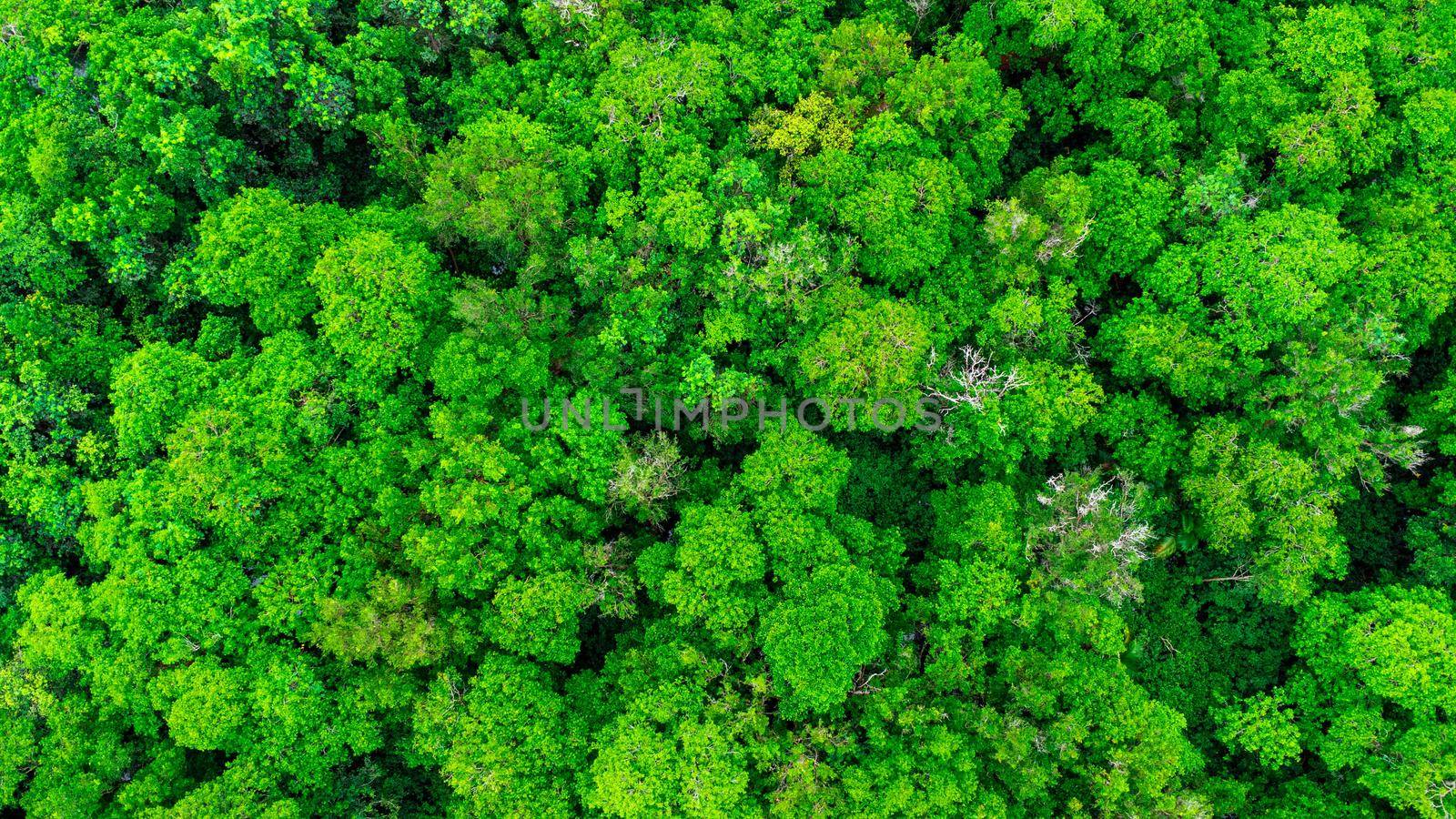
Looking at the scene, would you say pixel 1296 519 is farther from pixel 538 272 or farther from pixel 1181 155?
pixel 538 272

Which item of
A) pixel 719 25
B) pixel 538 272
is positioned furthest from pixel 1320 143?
pixel 538 272

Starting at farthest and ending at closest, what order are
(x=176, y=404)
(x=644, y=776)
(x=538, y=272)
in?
1. (x=538, y=272)
2. (x=176, y=404)
3. (x=644, y=776)

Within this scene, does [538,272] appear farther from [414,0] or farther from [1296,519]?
[1296,519]

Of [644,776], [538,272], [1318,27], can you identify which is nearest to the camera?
[644,776]

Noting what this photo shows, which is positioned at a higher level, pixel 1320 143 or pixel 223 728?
pixel 1320 143

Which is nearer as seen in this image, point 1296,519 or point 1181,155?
point 1296,519

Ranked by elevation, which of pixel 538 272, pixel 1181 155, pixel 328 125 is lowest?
pixel 538 272

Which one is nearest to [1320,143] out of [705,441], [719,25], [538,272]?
[719,25]
